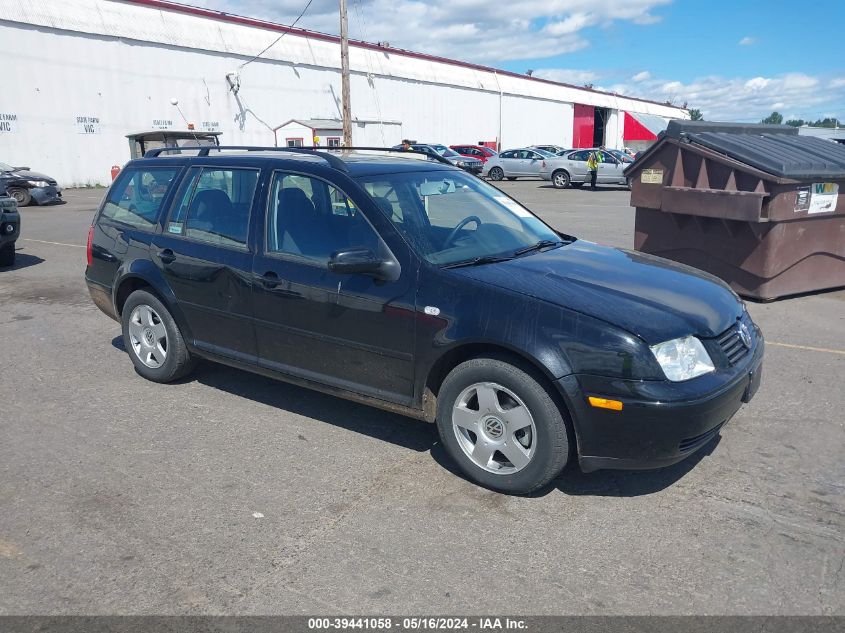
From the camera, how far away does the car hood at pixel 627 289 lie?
3521mm

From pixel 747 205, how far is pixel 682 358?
4646 millimetres

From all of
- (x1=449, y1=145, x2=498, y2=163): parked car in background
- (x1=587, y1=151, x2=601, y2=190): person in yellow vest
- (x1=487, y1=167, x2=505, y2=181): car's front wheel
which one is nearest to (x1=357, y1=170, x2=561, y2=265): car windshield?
(x1=587, y1=151, x2=601, y2=190): person in yellow vest

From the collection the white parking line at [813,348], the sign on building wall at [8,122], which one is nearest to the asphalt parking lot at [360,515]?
the white parking line at [813,348]

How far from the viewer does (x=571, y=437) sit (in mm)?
3637

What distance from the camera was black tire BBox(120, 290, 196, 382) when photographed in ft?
17.3

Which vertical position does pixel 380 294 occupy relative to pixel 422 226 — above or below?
below

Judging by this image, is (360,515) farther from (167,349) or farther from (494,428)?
(167,349)

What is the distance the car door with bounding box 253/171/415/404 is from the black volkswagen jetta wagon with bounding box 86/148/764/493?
1 cm

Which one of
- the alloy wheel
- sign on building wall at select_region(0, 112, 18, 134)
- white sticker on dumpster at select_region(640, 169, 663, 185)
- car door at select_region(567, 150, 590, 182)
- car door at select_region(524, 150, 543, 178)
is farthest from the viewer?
car door at select_region(524, 150, 543, 178)

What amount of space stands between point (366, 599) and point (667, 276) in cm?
255

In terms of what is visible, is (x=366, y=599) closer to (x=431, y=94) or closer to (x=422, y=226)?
(x=422, y=226)

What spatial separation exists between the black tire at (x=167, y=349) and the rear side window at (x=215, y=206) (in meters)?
0.59

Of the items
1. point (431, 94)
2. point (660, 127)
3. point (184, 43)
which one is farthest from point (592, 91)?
point (184, 43)

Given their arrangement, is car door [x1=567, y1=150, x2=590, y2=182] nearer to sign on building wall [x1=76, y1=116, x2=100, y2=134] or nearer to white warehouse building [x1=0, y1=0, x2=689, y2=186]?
white warehouse building [x1=0, y1=0, x2=689, y2=186]
